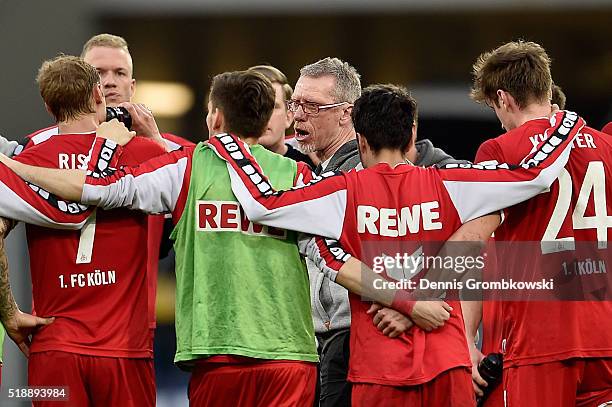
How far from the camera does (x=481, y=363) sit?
5.39 meters

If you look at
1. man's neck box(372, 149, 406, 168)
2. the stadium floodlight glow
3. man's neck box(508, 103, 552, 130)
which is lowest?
man's neck box(372, 149, 406, 168)

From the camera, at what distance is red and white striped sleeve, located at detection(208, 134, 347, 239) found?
4.59 meters

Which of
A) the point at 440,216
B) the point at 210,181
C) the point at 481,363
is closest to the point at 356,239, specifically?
the point at 440,216

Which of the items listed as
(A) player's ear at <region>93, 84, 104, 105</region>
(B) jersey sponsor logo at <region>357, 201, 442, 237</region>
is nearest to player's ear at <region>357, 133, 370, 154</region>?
(B) jersey sponsor logo at <region>357, 201, 442, 237</region>

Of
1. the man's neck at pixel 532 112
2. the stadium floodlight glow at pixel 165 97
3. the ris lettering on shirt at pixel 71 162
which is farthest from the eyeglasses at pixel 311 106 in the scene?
the stadium floodlight glow at pixel 165 97

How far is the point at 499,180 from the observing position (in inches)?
184

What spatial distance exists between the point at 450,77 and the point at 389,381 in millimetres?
7964

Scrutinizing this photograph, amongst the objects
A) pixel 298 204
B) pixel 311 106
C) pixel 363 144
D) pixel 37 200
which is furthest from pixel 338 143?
pixel 37 200

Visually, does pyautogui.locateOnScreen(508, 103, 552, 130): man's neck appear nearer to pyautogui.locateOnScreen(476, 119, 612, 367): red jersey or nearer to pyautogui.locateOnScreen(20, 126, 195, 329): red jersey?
pyautogui.locateOnScreen(476, 119, 612, 367): red jersey

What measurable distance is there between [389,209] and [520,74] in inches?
38.0

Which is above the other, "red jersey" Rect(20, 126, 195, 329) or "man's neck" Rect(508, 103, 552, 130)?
"man's neck" Rect(508, 103, 552, 130)

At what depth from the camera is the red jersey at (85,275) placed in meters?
4.82

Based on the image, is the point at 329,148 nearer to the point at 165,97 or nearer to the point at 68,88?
the point at 68,88

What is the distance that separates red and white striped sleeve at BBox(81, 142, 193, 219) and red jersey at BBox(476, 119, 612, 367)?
1.37m
